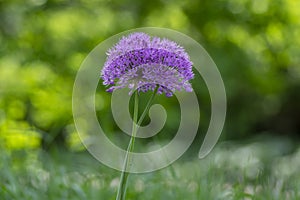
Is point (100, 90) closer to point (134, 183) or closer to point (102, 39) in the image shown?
point (102, 39)

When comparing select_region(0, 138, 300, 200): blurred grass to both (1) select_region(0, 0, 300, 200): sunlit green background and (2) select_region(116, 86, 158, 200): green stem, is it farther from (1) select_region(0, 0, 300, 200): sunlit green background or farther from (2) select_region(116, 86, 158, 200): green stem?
(2) select_region(116, 86, 158, 200): green stem

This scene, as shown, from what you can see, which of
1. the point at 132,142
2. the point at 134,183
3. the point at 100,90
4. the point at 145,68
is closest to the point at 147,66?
the point at 145,68

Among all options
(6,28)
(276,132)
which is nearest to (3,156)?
(6,28)

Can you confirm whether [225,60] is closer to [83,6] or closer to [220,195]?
[83,6]

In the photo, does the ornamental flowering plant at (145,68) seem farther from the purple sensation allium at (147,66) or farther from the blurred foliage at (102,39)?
the blurred foliage at (102,39)

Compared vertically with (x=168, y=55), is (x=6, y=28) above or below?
above

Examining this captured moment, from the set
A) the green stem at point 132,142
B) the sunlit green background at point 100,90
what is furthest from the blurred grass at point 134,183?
the green stem at point 132,142

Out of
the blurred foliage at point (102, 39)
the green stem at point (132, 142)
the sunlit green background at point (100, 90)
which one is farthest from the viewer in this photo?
the blurred foliage at point (102, 39)
